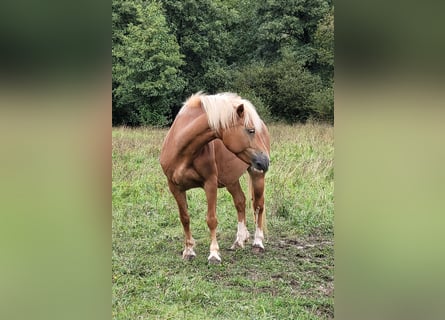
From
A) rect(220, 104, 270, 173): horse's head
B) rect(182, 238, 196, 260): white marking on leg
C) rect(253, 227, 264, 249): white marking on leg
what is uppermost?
rect(220, 104, 270, 173): horse's head

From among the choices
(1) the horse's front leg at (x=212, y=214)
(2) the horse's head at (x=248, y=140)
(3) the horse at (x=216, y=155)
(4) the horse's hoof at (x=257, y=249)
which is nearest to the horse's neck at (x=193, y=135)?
(3) the horse at (x=216, y=155)

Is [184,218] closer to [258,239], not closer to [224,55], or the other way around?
[258,239]

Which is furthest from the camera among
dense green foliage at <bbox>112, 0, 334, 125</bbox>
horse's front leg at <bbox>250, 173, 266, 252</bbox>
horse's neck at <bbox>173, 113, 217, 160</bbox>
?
horse's front leg at <bbox>250, 173, 266, 252</bbox>

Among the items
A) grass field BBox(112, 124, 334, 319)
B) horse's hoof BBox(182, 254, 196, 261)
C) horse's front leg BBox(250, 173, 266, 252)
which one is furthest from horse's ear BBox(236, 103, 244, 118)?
horse's hoof BBox(182, 254, 196, 261)

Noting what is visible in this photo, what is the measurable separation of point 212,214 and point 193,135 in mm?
491

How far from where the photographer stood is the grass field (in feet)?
6.91

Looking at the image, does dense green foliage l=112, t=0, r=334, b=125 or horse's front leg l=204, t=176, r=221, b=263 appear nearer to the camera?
dense green foliage l=112, t=0, r=334, b=125

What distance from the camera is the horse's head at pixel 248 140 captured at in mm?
2107

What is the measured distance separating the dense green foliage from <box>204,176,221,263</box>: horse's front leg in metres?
0.50

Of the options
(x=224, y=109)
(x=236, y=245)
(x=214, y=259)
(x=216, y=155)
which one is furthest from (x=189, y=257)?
(x=224, y=109)

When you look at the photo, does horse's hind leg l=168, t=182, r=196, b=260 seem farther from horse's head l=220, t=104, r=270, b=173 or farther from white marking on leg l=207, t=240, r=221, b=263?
horse's head l=220, t=104, r=270, b=173

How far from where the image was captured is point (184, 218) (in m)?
2.42
